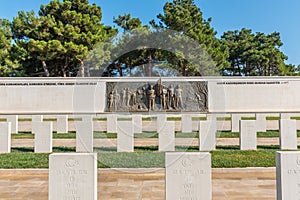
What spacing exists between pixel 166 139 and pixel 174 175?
473cm

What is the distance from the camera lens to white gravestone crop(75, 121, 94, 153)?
8280mm

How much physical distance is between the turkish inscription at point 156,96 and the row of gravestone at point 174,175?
13.9 m

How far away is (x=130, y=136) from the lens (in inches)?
323

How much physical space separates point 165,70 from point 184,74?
149 centimetres

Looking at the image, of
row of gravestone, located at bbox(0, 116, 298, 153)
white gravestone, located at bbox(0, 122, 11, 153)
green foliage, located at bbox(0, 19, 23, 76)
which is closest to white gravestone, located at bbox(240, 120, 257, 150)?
row of gravestone, located at bbox(0, 116, 298, 153)

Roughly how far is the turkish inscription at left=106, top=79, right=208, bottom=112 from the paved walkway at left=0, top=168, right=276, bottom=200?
11431mm

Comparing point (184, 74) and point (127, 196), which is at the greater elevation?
point (184, 74)

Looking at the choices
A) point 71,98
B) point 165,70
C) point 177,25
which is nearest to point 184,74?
point 165,70

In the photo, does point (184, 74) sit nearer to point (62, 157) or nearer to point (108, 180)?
point (108, 180)

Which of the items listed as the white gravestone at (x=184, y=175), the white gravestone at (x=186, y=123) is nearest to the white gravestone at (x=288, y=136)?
the white gravestone at (x=186, y=123)

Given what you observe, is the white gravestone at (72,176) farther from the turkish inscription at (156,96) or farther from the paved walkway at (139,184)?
the turkish inscription at (156,96)

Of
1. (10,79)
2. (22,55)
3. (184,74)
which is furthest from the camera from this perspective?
(22,55)

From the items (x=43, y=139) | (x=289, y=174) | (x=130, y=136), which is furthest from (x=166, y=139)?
(x=289, y=174)

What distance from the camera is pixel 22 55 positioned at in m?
24.1
